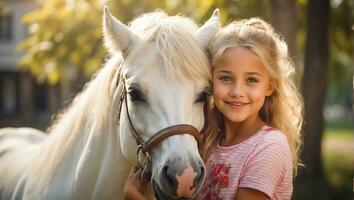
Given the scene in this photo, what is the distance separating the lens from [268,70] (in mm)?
2891

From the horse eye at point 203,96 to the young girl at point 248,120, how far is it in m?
0.06

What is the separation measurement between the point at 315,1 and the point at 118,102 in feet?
22.8

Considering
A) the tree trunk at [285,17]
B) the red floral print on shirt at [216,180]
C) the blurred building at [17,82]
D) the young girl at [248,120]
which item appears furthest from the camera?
the blurred building at [17,82]

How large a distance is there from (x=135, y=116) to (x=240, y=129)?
578 millimetres

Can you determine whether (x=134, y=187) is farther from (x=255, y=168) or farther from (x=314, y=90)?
(x=314, y=90)

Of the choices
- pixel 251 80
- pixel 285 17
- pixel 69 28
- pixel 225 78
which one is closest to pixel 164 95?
pixel 225 78

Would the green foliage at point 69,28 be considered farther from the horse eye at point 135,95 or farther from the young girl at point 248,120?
the horse eye at point 135,95

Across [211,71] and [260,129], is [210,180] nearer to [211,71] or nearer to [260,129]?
[260,129]

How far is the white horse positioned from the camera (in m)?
2.60

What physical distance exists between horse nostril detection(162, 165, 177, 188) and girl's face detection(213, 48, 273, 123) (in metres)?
0.54

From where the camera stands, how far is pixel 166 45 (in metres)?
2.81

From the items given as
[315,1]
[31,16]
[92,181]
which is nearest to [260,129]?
[92,181]

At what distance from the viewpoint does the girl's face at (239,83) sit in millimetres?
2848

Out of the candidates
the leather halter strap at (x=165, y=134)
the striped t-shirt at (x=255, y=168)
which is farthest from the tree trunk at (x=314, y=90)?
the leather halter strap at (x=165, y=134)
